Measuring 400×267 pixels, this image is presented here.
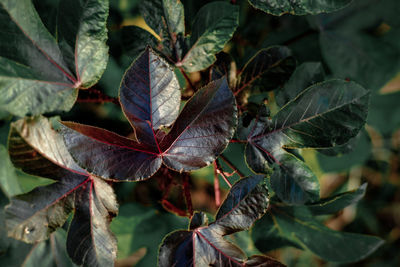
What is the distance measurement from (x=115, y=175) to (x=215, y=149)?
17cm

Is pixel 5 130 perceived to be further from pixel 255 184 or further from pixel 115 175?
pixel 255 184

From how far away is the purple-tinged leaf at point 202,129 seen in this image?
18.4 inches

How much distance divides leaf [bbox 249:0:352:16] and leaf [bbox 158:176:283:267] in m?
0.32

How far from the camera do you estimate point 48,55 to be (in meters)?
0.59

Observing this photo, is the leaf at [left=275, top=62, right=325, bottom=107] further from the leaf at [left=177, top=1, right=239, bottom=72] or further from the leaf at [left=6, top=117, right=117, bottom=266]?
the leaf at [left=6, top=117, right=117, bottom=266]

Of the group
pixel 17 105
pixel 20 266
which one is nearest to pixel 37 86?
pixel 17 105

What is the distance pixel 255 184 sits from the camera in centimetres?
52

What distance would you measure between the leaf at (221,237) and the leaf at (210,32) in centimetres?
27

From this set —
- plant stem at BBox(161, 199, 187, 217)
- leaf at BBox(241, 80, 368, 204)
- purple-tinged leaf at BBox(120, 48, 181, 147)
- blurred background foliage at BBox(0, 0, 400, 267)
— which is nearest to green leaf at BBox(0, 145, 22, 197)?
blurred background foliage at BBox(0, 0, 400, 267)

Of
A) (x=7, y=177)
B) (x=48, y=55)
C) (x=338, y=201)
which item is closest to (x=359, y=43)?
(x=338, y=201)

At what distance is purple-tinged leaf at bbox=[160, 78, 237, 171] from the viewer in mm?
467

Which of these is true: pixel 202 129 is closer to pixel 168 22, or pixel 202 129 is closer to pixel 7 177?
pixel 168 22

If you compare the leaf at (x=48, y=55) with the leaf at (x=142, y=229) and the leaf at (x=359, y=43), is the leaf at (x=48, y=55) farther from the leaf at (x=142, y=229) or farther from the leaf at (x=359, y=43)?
the leaf at (x=359, y=43)

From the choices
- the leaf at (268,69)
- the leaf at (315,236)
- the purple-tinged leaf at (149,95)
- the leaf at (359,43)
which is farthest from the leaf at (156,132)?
the leaf at (359,43)
